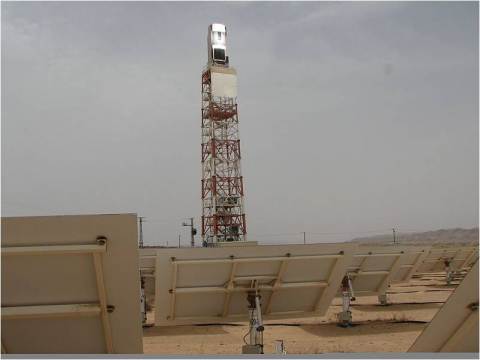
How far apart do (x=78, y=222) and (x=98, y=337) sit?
0.96 m

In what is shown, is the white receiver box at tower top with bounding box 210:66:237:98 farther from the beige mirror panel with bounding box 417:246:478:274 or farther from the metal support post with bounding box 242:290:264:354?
the metal support post with bounding box 242:290:264:354

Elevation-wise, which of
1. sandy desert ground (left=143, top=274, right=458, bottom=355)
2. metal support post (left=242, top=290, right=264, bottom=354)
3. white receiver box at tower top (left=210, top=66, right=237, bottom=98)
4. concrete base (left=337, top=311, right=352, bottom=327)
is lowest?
sandy desert ground (left=143, top=274, right=458, bottom=355)

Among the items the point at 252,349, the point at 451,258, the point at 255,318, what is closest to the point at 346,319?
the point at 255,318

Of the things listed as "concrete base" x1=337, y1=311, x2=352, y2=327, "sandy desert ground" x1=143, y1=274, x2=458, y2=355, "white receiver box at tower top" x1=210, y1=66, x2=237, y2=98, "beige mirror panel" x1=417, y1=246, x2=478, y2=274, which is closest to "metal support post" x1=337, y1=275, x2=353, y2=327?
"concrete base" x1=337, y1=311, x2=352, y2=327

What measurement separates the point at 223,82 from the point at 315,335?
25.1m

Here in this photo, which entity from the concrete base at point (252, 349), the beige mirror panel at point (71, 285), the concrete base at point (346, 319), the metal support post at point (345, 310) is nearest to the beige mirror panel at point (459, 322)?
the beige mirror panel at point (71, 285)

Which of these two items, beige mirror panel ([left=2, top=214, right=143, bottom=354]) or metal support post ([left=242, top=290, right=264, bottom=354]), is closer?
beige mirror panel ([left=2, top=214, right=143, bottom=354])

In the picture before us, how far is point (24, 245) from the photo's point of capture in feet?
8.86

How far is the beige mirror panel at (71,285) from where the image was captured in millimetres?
2674

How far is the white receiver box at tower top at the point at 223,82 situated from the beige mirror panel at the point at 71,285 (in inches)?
1198

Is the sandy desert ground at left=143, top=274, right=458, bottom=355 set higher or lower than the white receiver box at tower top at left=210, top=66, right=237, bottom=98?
lower

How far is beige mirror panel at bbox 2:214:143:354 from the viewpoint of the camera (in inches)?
105

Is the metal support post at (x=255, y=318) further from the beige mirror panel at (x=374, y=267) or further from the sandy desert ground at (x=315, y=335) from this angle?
the beige mirror panel at (x=374, y=267)

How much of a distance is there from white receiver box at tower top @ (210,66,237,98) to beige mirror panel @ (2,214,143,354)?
3044cm
